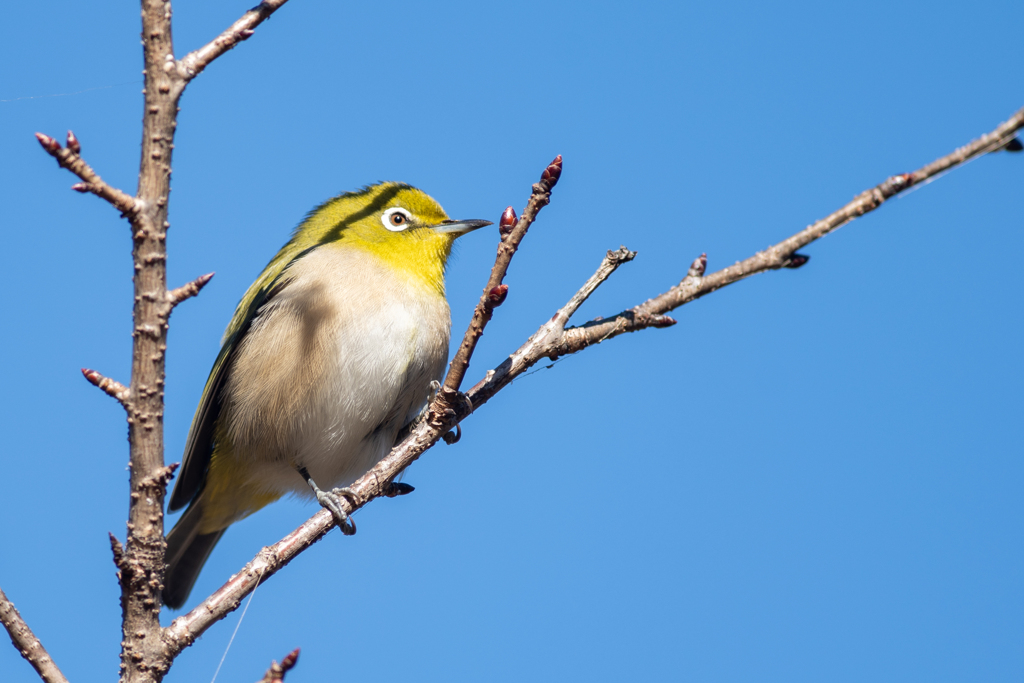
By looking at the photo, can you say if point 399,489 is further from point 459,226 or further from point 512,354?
point 459,226

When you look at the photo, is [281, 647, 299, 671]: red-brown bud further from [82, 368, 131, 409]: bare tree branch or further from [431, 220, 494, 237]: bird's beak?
[431, 220, 494, 237]: bird's beak

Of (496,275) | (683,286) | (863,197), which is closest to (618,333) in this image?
(683,286)

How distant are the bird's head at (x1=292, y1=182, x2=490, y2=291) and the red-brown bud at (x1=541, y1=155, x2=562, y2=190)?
2700 mm

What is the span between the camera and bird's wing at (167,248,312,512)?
18.6 feet

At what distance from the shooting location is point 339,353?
5.33 m

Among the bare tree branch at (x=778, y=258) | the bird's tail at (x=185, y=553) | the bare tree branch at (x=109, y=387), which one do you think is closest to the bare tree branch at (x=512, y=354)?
the bare tree branch at (x=778, y=258)

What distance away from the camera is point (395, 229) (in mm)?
6363

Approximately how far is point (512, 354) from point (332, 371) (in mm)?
1817

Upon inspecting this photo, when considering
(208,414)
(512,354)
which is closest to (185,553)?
(208,414)

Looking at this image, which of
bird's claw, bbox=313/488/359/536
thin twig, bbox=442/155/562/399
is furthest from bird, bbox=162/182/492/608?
thin twig, bbox=442/155/562/399

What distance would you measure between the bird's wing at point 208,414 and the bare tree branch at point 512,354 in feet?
6.85

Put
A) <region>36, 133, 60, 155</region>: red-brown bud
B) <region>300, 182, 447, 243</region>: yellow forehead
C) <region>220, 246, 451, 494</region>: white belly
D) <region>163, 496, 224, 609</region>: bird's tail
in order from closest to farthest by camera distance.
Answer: <region>36, 133, 60, 155</region>: red-brown bud < <region>220, 246, 451, 494</region>: white belly < <region>163, 496, 224, 609</region>: bird's tail < <region>300, 182, 447, 243</region>: yellow forehead

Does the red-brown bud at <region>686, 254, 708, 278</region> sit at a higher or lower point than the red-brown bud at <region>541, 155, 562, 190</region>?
lower

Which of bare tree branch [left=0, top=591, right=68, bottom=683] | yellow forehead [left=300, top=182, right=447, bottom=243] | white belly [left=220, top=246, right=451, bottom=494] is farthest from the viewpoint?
yellow forehead [left=300, top=182, right=447, bottom=243]
